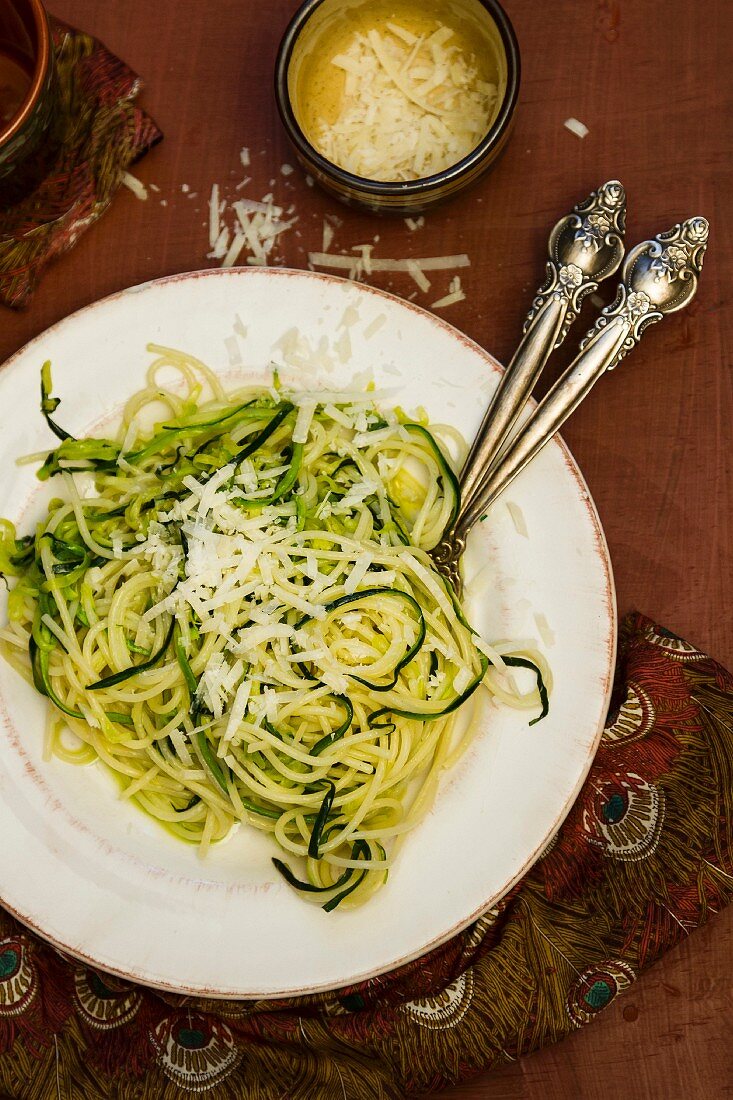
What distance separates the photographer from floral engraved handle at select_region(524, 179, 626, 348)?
2443 mm

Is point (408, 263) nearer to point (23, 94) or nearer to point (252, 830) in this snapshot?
point (23, 94)

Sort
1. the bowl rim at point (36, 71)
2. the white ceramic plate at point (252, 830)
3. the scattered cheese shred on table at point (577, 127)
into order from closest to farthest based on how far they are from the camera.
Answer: the white ceramic plate at point (252, 830)
the bowl rim at point (36, 71)
the scattered cheese shred on table at point (577, 127)

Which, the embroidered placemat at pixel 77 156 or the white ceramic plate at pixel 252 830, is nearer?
the white ceramic plate at pixel 252 830

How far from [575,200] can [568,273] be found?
397 millimetres

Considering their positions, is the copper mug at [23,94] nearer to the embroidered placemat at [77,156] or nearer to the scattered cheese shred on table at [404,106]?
the embroidered placemat at [77,156]

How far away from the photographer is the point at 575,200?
2701 millimetres

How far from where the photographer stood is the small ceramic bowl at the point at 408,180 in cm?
236

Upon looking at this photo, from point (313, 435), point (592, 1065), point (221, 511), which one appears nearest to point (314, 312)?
point (313, 435)

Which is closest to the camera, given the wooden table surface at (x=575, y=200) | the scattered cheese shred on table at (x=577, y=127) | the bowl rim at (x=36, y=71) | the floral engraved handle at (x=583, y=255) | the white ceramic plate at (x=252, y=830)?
the white ceramic plate at (x=252, y=830)

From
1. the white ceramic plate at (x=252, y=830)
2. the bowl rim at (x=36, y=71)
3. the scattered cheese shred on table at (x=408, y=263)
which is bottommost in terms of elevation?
the white ceramic plate at (x=252, y=830)

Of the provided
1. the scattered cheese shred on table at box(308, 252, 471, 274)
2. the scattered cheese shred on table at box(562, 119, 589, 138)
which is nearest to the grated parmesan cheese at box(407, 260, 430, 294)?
the scattered cheese shred on table at box(308, 252, 471, 274)

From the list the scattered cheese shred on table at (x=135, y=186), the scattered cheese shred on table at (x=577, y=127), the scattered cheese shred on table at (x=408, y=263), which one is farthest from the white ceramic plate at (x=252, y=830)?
the scattered cheese shred on table at (x=577, y=127)

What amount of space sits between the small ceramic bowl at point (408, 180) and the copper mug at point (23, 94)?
0.60 meters

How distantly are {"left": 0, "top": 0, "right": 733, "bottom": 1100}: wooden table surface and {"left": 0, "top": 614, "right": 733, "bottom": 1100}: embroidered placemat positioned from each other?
0.51 feet
